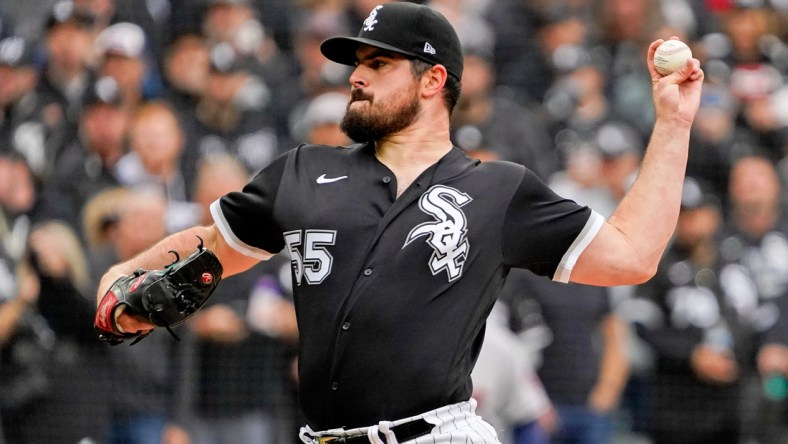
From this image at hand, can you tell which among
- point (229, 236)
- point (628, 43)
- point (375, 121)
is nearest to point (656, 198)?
point (375, 121)

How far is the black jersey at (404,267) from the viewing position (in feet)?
11.1

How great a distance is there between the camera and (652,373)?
760cm

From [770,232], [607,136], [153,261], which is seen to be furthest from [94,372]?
[770,232]

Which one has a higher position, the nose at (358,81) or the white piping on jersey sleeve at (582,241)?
the nose at (358,81)

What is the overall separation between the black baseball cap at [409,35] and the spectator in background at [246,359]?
10.1ft

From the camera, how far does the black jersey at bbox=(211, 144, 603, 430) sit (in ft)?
11.1

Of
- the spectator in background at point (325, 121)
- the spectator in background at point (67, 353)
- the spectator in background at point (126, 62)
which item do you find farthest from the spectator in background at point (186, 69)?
the spectator in background at point (67, 353)

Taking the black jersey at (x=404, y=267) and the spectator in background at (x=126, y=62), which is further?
the spectator in background at (x=126, y=62)

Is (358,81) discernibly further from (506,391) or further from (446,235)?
(506,391)

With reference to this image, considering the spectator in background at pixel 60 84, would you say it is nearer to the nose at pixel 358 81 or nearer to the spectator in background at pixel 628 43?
the nose at pixel 358 81

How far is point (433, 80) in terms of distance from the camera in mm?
3715

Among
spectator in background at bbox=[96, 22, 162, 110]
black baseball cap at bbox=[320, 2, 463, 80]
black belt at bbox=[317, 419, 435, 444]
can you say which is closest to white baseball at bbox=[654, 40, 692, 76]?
black baseball cap at bbox=[320, 2, 463, 80]

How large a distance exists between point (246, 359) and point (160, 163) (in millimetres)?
1160

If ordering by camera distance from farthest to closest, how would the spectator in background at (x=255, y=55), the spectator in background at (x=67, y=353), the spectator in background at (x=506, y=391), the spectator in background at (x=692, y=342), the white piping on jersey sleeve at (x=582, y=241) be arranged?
the spectator in background at (x=255, y=55) → the spectator in background at (x=692, y=342) → the spectator in background at (x=67, y=353) → the spectator in background at (x=506, y=391) → the white piping on jersey sleeve at (x=582, y=241)
